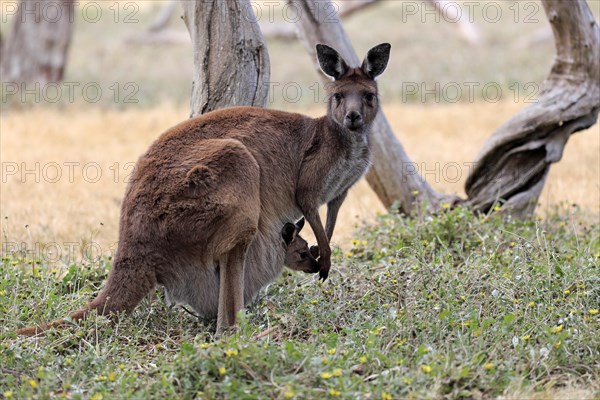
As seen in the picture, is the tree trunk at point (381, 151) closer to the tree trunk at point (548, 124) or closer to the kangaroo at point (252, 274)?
the tree trunk at point (548, 124)

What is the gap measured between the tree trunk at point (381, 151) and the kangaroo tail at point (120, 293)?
3.33 metres

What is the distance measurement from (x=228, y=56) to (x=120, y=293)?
2.18 metres

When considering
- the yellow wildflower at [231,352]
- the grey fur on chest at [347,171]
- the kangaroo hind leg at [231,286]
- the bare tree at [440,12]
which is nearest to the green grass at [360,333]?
the yellow wildflower at [231,352]

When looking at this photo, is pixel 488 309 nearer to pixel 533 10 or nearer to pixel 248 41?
pixel 248 41

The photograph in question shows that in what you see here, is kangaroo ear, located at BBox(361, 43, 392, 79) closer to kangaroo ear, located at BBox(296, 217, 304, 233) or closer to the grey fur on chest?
the grey fur on chest

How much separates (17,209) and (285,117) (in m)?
3.91

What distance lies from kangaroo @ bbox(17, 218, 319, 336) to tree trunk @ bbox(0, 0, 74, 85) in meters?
10.8

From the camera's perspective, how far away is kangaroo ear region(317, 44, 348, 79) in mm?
5613

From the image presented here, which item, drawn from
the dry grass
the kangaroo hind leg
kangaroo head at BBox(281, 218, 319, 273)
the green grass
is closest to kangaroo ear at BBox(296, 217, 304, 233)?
kangaroo head at BBox(281, 218, 319, 273)

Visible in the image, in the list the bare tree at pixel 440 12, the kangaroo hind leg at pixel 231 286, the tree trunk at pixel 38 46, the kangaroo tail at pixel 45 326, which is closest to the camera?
the kangaroo tail at pixel 45 326

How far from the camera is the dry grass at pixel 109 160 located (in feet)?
26.8

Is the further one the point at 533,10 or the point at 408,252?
the point at 533,10

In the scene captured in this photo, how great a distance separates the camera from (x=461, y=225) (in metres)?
6.96

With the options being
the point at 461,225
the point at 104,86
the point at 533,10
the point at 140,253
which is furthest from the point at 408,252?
the point at 533,10
